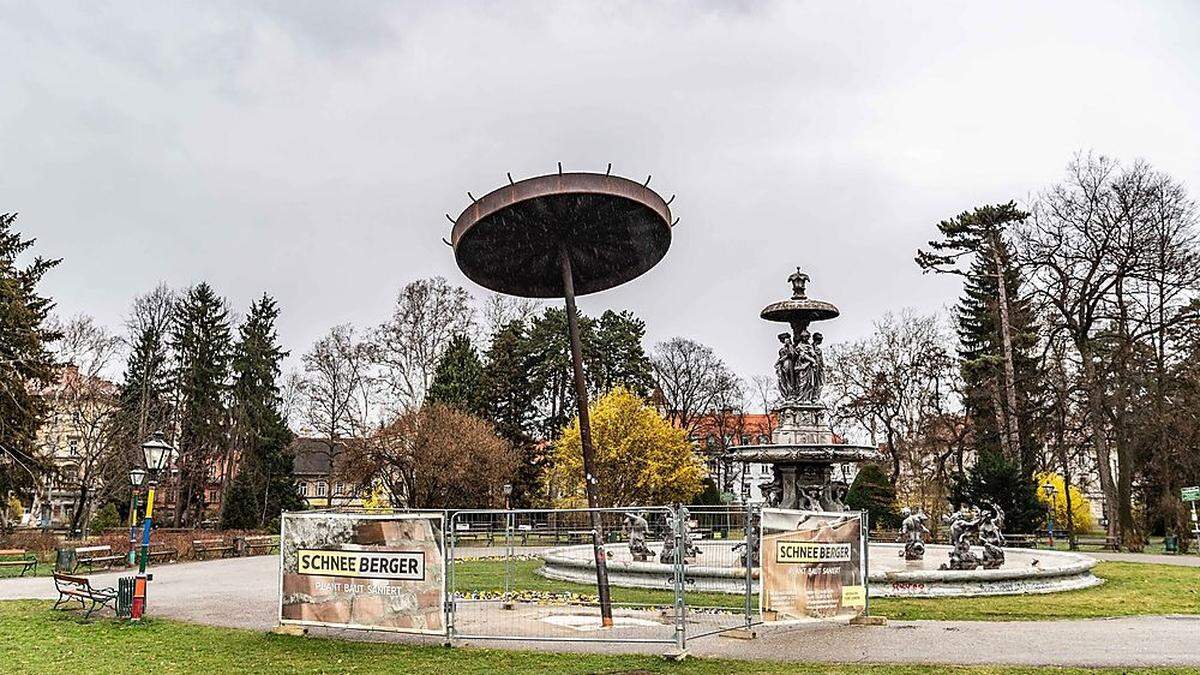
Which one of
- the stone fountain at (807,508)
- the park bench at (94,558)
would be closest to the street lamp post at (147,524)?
the stone fountain at (807,508)

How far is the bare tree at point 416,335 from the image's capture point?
154 feet

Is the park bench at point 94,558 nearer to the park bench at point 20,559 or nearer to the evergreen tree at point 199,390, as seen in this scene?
the park bench at point 20,559

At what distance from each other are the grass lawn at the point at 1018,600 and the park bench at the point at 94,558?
10706mm

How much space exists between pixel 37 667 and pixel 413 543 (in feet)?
14.3

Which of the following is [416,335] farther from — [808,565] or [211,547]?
[808,565]

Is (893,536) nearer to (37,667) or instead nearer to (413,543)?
(413,543)

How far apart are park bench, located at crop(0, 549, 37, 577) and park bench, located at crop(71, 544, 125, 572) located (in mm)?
1189

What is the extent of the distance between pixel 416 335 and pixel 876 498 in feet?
81.3

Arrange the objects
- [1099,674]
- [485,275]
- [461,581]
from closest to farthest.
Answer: [1099,674] < [485,275] < [461,581]

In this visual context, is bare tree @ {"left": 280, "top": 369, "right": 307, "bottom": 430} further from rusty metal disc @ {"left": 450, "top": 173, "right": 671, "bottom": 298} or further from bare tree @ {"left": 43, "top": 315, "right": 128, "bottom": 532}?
rusty metal disc @ {"left": 450, "top": 173, "right": 671, "bottom": 298}

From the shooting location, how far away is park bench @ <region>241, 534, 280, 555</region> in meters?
33.2

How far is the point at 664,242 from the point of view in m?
12.9

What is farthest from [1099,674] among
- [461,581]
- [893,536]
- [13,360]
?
[13,360]

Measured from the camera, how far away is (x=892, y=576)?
17.6m
